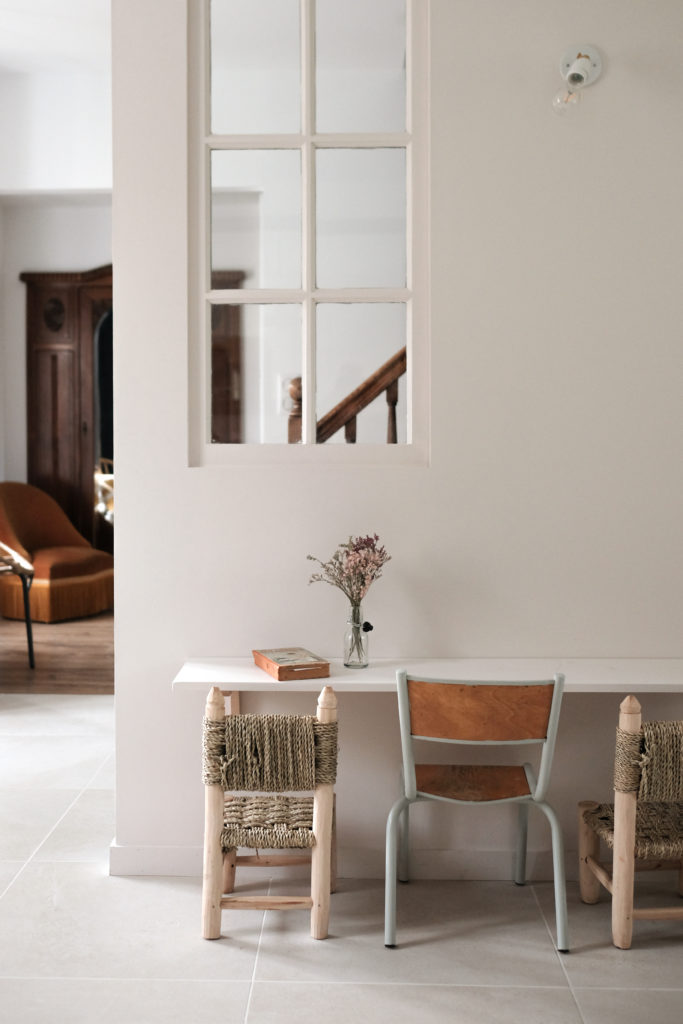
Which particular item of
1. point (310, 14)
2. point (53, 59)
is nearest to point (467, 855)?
point (310, 14)

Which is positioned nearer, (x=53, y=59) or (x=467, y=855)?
(x=467, y=855)

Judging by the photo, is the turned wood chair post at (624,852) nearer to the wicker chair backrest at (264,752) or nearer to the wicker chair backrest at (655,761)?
the wicker chair backrest at (655,761)

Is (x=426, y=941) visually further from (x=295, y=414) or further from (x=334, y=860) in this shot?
(x=295, y=414)

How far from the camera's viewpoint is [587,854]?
2.83 m

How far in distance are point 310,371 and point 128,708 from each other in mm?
1204

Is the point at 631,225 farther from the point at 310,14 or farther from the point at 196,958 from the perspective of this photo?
the point at 196,958

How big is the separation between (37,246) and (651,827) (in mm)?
6875

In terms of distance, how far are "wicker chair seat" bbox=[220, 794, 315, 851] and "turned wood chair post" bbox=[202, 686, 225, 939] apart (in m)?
0.03

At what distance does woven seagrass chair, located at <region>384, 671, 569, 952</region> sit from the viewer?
2.44m

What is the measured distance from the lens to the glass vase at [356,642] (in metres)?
2.86

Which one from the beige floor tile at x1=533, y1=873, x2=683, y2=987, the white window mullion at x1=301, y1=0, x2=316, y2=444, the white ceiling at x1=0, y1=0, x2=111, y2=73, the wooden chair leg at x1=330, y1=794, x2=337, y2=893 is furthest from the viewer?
Answer: the white ceiling at x1=0, y1=0, x2=111, y2=73

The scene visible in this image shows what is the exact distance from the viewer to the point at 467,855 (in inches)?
120

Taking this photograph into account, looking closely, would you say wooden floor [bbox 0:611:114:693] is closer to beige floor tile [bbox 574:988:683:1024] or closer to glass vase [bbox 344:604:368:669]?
glass vase [bbox 344:604:368:669]

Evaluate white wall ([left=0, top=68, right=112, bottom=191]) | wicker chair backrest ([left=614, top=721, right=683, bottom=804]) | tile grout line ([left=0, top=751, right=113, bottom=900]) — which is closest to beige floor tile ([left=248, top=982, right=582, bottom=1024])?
wicker chair backrest ([left=614, top=721, right=683, bottom=804])
